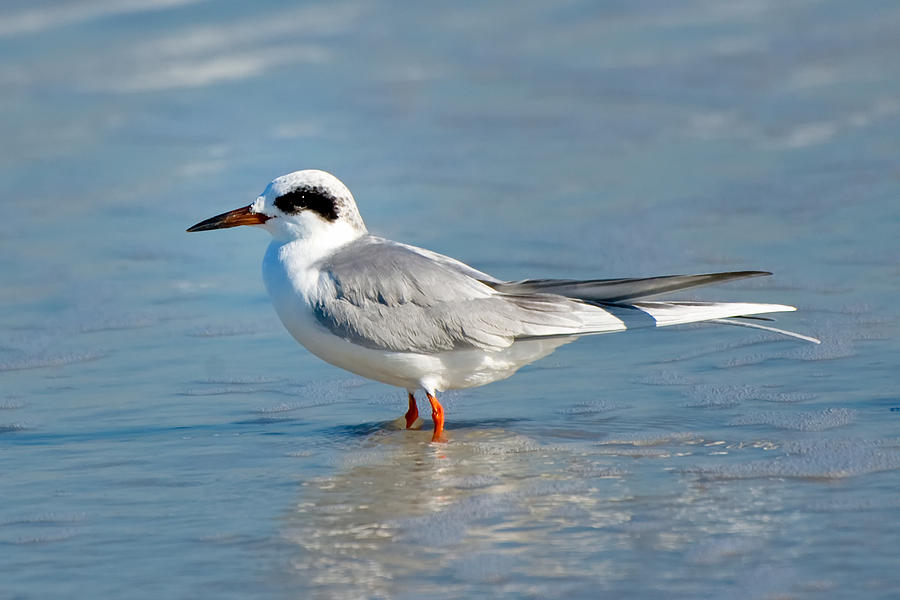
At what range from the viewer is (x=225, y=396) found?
20.7ft

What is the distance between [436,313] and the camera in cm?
570

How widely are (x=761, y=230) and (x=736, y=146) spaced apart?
1729 millimetres

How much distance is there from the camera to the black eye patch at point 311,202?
6051mm

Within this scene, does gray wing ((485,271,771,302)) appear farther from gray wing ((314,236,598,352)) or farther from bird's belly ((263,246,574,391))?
bird's belly ((263,246,574,391))

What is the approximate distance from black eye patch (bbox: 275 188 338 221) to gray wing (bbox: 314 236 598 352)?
37cm

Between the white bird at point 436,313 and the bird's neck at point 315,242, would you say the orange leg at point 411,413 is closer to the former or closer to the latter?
the white bird at point 436,313

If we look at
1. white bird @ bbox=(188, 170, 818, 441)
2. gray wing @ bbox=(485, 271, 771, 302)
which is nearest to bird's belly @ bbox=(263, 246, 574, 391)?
white bird @ bbox=(188, 170, 818, 441)

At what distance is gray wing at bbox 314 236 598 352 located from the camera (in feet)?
18.6

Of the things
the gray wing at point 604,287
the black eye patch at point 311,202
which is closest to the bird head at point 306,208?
the black eye patch at point 311,202

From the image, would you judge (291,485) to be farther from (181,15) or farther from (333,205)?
(181,15)

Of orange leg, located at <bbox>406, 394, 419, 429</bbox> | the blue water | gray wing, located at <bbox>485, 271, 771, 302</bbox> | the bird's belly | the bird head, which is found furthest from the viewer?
the bird head

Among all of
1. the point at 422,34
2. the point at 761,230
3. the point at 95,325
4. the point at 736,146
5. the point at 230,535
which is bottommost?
the point at 230,535

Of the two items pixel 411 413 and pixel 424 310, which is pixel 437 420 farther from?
pixel 424 310

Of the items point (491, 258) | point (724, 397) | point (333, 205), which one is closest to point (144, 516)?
point (333, 205)
